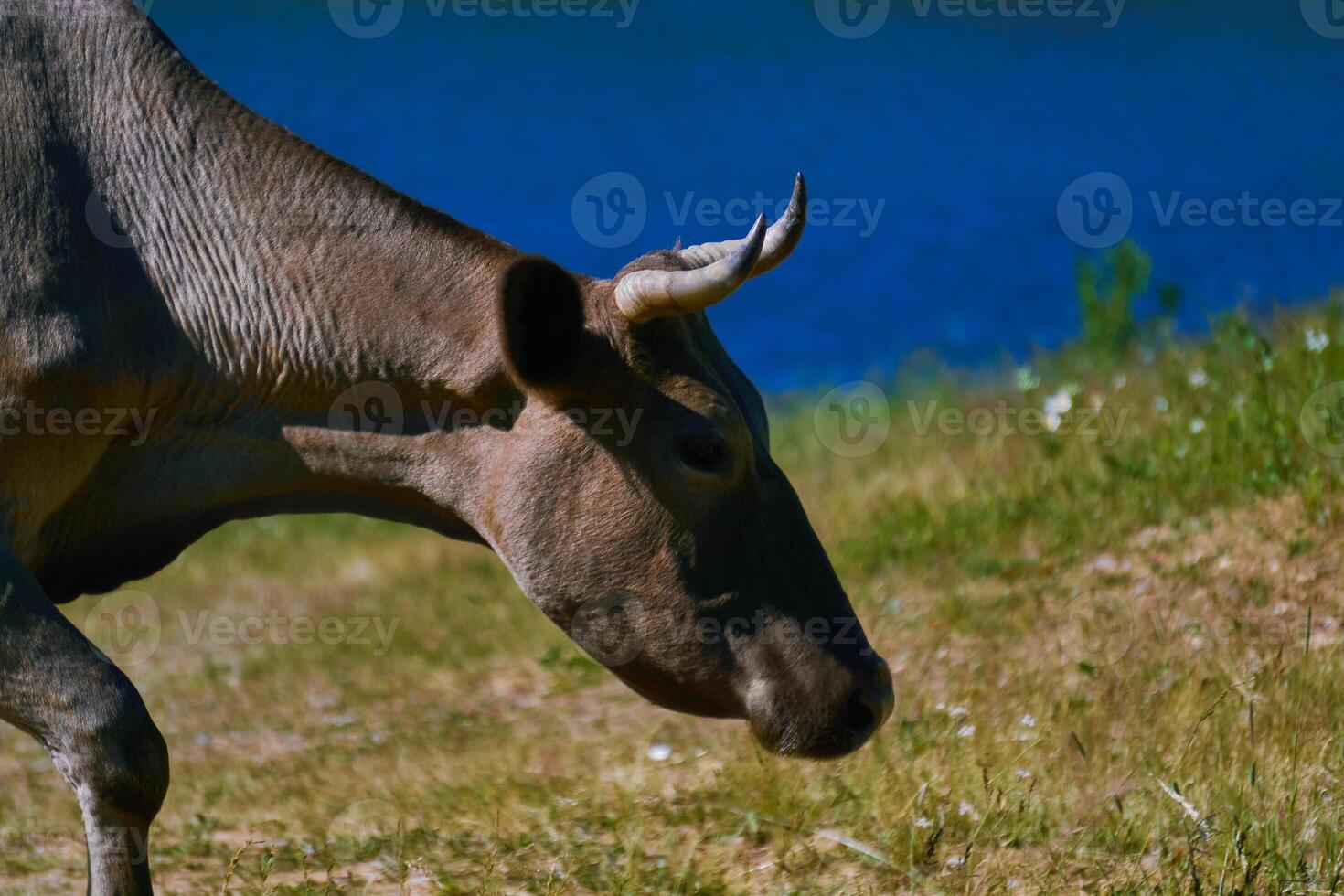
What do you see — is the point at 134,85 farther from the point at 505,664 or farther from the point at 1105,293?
the point at 1105,293

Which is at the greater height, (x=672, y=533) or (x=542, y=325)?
(x=542, y=325)

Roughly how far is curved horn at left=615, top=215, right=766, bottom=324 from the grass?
1723 mm

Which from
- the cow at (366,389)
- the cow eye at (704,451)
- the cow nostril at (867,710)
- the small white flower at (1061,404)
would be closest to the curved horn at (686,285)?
the cow at (366,389)

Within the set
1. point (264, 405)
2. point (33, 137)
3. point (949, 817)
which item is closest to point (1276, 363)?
point (949, 817)

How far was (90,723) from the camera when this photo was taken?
14.5ft

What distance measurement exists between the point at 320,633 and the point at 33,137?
20.0 feet

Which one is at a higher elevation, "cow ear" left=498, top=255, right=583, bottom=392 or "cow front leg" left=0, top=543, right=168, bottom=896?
"cow ear" left=498, top=255, right=583, bottom=392

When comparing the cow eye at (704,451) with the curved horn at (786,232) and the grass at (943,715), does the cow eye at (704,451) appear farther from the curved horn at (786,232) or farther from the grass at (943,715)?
the grass at (943,715)

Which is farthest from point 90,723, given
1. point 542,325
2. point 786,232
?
point 786,232

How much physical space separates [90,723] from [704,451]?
1.88 metres

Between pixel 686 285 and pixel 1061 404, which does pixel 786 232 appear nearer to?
pixel 686 285

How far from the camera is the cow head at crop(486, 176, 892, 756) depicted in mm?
5008

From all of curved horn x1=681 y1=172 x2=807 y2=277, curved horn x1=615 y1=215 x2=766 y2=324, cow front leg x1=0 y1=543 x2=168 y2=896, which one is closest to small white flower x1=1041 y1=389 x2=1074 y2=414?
curved horn x1=681 y1=172 x2=807 y2=277

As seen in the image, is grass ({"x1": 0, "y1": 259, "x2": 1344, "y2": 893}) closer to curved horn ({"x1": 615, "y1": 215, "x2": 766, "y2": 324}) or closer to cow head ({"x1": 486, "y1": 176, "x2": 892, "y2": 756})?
cow head ({"x1": 486, "y1": 176, "x2": 892, "y2": 756})
